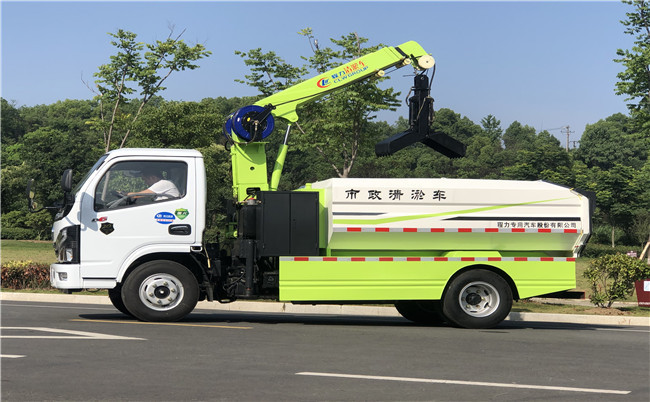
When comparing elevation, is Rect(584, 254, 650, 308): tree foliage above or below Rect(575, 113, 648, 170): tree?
below

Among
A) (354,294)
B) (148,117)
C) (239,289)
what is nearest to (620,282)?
(354,294)

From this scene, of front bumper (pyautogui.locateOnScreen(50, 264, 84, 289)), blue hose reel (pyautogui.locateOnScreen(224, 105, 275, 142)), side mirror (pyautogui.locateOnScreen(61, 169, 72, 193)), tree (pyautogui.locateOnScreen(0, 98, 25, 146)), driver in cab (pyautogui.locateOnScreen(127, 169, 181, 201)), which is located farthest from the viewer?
tree (pyautogui.locateOnScreen(0, 98, 25, 146))

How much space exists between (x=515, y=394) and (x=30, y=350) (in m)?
5.17

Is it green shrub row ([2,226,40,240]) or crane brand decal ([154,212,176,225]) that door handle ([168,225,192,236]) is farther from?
green shrub row ([2,226,40,240])

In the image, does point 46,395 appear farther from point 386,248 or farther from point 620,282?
point 620,282

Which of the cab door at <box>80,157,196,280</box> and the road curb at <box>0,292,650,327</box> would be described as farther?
the road curb at <box>0,292,650,327</box>

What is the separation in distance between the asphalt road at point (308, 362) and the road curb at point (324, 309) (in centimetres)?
239

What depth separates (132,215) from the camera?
39.7 feet

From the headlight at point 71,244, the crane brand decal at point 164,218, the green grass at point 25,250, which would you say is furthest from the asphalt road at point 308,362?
the green grass at point 25,250

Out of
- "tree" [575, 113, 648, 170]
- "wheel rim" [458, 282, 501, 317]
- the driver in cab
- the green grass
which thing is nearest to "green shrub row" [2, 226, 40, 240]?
the green grass

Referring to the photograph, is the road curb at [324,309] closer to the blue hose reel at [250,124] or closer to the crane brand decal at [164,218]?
the blue hose reel at [250,124]

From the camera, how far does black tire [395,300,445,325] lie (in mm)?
13539

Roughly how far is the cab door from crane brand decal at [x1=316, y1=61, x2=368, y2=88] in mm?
3510

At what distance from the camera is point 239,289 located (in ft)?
40.9
